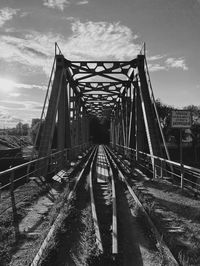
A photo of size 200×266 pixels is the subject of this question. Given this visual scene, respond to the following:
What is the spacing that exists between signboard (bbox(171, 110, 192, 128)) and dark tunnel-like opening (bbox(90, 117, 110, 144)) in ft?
215

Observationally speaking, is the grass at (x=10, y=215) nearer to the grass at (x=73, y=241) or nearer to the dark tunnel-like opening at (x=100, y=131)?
the grass at (x=73, y=241)

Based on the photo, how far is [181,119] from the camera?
8039 millimetres

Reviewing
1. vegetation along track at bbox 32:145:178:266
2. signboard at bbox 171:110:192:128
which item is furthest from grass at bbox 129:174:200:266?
signboard at bbox 171:110:192:128

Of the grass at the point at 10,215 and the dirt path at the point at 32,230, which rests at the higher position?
the grass at the point at 10,215

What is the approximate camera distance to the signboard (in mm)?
7970

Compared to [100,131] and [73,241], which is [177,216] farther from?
[100,131]

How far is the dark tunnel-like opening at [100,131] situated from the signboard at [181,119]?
65626mm

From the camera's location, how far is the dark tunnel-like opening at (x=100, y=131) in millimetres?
74675

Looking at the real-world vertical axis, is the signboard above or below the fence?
above

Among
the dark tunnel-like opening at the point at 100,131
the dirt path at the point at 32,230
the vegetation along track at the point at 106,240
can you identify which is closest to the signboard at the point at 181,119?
the vegetation along track at the point at 106,240

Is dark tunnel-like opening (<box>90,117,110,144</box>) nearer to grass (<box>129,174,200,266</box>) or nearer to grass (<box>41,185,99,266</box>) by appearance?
grass (<box>129,174,200,266</box>)

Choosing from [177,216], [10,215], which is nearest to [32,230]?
[10,215]

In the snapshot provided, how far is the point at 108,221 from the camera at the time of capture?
5797 mm

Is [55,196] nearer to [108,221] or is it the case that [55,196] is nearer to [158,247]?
[108,221]
